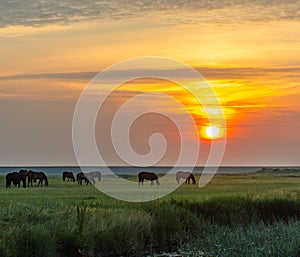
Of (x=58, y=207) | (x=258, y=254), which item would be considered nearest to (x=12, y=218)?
(x=58, y=207)

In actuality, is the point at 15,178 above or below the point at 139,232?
above

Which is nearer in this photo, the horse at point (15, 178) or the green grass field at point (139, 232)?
the green grass field at point (139, 232)

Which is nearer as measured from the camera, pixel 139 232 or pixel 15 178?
pixel 139 232

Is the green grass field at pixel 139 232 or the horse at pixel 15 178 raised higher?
the horse at pixel 15 178

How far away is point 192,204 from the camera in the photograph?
2903 centimetres

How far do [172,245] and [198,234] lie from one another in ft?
5.23

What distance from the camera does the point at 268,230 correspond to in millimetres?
23266

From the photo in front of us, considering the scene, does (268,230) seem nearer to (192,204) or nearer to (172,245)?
(172,245)

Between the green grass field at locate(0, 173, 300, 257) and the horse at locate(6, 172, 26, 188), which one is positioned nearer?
the green grass field at locate(0, 173, 300, 257)

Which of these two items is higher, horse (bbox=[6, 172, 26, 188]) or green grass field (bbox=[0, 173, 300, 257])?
horse (bbox=[6, 172, 26, 188])

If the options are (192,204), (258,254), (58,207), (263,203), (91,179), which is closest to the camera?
(258,254)

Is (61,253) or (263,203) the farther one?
(263,203)

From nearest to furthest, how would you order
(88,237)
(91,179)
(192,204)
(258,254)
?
(258,254), (88,237), (192,204), (91,179)

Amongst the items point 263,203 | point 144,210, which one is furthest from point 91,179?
point 144,210
